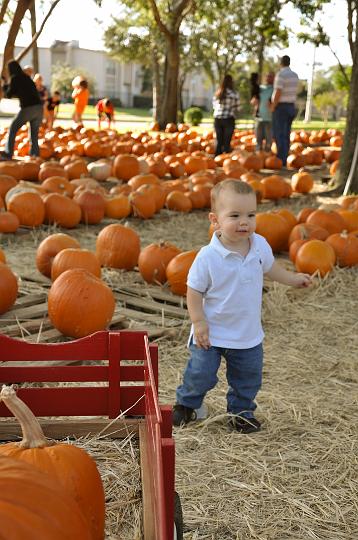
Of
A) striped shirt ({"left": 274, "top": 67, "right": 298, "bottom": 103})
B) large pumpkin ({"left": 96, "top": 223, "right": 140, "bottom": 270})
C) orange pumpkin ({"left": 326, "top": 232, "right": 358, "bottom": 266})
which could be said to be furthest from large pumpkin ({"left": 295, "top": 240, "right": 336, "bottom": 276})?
striped shirt ({"left": 274, "top": 67, "right": 298, "bottom": 103})

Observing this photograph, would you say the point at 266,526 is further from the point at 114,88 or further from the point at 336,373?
the point at 114,88

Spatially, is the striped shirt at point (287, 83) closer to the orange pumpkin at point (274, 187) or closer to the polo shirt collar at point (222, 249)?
the orange pumpkin at point (274, 187)

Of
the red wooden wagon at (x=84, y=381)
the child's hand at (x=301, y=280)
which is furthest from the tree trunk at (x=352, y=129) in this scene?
the red wooden wagon at (x=84, y=381)

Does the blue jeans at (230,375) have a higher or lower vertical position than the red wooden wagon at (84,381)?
lower

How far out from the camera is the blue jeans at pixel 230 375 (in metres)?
3.26

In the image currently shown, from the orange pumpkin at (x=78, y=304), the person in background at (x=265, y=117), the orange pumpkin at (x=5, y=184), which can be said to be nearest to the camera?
the orange pumpkin at (x=78, y=304)

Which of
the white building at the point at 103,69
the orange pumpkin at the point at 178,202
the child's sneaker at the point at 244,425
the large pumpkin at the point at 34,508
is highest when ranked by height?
the white building at the point at 103,69

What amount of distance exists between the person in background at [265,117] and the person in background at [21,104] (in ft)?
16.2

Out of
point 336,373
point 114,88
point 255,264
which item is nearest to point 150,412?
point 255,264

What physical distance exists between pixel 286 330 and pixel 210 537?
247 centimetres

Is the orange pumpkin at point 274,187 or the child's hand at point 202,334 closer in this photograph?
the child's hand at point 202,334

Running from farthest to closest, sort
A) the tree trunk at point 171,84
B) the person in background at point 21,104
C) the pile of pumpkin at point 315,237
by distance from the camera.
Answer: the tree trunk at point 171,84 → the person in background at point 21,104 → the pile of pumpkin at point 315,237

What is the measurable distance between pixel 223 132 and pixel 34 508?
1437cm

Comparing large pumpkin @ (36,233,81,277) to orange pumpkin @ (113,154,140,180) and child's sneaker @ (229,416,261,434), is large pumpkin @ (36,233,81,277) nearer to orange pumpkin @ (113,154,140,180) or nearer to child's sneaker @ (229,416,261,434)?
child's sneaker @ (229,416,261,434)
